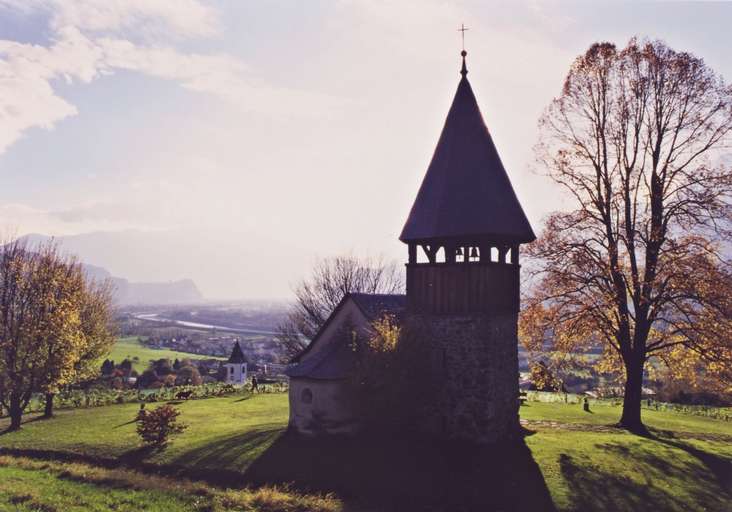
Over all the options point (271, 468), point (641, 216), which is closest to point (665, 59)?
point (641, 216)

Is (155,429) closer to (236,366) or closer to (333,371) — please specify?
(333,371)

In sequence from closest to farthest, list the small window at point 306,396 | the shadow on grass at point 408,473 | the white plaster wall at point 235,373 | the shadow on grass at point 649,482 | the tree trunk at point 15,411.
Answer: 1. the shadow on grass at point 649,482
2. the shadow on grass at point 408,473
3. the small window at point 306,396
4. the tree trunk at point 15,411
5. the white plaster wall at point 235,373

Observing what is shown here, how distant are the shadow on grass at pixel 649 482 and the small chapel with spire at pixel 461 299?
12.1 feet

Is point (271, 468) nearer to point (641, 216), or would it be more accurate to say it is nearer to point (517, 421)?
point (517, 421)

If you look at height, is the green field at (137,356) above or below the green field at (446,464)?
below

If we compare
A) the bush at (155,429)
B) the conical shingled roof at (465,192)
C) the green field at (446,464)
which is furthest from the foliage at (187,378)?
the conical shingled roof at (465,192)

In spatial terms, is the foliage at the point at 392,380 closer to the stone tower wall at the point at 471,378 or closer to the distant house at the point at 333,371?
the stone tower wall at the point at 471,378

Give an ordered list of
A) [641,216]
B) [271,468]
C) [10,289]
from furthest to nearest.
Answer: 1. [10,289]
2. [641,216]
3. [271,468]

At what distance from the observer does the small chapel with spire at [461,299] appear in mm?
21656

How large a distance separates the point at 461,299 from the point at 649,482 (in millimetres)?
8638

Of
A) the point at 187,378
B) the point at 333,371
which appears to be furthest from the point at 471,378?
the point at 187,378

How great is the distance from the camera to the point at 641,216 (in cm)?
2475

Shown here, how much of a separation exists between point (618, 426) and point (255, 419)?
17756 mm

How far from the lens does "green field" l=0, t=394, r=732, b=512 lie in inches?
670
